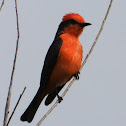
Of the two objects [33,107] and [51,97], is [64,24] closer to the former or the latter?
[51,97]

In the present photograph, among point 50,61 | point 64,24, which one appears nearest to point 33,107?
point 50,61

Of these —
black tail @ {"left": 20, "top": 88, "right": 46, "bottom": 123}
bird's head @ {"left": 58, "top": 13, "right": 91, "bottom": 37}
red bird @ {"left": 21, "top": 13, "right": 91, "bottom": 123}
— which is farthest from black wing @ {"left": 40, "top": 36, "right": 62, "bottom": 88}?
bird's head @ {"left": 58, "top": 13, "right": 91, "bottom": 37}

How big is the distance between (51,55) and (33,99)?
111cm

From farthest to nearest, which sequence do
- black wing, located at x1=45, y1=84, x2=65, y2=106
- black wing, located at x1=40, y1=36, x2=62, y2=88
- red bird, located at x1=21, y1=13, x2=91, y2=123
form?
black wing, located at x1=45, y1=84, x2=65, y2=106, black wing, located at x1=40, y1=36, x2=62, y2=88, red bird, located at x1=21, y1=13, x2=91, y2=123

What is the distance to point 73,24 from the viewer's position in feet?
23.7

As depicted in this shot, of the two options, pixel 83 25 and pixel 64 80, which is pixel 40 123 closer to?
pixel 64 80

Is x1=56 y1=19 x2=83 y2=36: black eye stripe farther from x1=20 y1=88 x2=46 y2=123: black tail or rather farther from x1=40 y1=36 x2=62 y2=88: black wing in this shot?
x1=20 y1=88 x2=46 y2=123: black tail

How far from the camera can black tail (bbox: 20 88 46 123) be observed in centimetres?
696

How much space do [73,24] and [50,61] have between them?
992 mm

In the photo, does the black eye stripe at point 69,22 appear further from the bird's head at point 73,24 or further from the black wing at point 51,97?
the black wing at point 51,97

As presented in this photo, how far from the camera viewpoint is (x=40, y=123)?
3.77 meters

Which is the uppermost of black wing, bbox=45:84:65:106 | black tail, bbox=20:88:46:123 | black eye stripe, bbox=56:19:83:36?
black eye stripe, bbox=56:19:83:36

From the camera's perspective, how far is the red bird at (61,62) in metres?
6.67

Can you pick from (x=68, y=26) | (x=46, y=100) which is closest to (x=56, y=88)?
(x=46, y=100)
